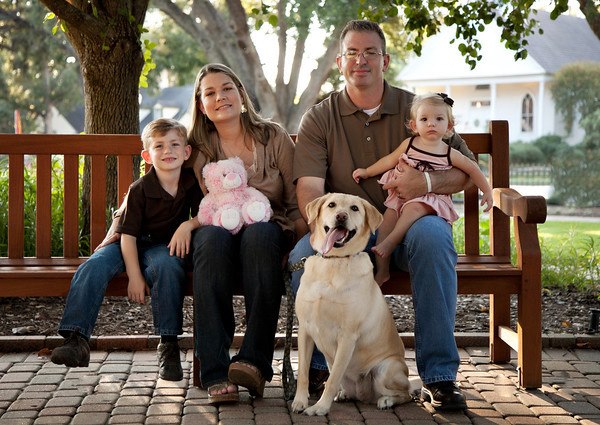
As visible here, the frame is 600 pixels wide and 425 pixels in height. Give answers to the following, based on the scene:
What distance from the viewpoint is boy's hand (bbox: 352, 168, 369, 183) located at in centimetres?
459

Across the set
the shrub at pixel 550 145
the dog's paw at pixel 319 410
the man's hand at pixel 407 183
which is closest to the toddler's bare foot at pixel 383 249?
the man's hand at pixel 407 183

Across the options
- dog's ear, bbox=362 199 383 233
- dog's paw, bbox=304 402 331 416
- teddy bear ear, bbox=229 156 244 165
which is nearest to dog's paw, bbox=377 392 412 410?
dog's paw, bbox=304 402 331 416

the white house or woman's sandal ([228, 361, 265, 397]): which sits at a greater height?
the white house

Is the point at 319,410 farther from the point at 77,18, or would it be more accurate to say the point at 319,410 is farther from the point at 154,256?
the point at 77,18

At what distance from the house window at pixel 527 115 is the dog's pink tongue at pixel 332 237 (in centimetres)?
3008

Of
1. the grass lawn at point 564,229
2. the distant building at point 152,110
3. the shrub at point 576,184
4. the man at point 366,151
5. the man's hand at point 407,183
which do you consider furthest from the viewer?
the distant building at point 152,110

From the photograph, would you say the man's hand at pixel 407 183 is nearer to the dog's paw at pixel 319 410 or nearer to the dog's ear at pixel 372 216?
the dog's ear at pixel 372 216

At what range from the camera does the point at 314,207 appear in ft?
13.4

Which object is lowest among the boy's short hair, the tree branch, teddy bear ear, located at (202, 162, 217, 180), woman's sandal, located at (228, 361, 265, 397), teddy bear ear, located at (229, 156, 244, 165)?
woman's sandal, located at (228, 361, 265, 397)

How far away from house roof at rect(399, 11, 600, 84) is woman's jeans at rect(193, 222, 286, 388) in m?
28.1

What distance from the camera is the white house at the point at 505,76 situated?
31469 mm

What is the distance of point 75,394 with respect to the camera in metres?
4.37

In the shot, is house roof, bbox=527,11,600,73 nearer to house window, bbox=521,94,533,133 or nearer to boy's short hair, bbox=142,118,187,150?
house window, bbox=521,94,533,133

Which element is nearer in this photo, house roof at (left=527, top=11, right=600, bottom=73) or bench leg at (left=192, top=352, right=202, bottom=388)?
bench leg at (left=192, top=352, right=202, bottom=388)
